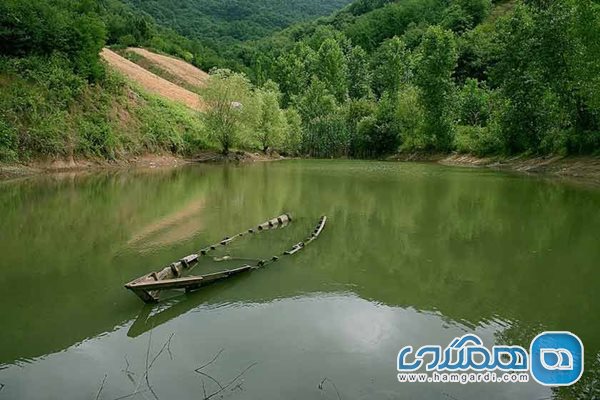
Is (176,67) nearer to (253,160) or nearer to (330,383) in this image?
(253,160)

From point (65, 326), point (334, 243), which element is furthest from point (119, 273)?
point (334, 243)

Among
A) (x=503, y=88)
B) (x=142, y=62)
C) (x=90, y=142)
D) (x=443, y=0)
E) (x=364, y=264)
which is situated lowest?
(x=364, y=264)

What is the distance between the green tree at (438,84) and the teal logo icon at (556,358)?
54.7 meters

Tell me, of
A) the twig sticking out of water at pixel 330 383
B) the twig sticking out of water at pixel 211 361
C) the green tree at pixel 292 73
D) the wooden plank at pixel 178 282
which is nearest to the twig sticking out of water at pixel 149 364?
the twig sticking out of water at pixel 211 361

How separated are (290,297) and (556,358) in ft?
16.8

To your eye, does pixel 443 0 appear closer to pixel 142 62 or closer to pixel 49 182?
pixel 142 62

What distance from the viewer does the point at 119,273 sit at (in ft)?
39.7

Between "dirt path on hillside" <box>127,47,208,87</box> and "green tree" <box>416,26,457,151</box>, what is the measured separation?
40.0 meters

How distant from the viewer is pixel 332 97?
86.2 m

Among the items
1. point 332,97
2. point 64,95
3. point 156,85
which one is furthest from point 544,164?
point 156,85

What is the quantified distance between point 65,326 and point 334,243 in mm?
8471

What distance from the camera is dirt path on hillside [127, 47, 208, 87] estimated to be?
8844 cm

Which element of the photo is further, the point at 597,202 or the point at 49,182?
the point at 49,182

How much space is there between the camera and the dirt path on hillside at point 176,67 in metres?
88.4
